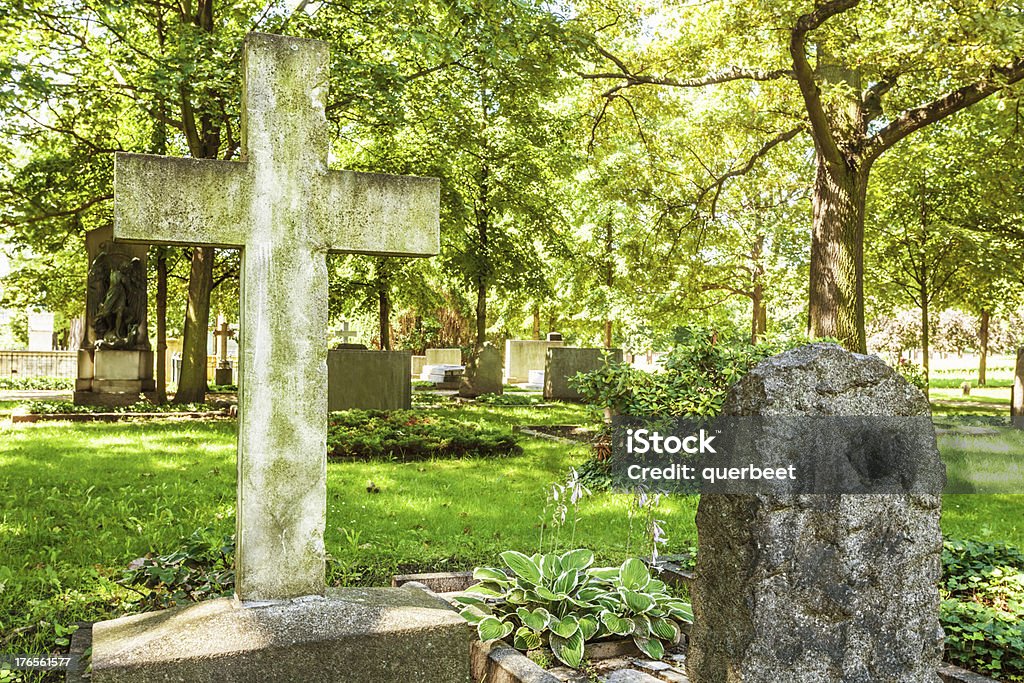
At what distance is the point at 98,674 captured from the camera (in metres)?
2.93

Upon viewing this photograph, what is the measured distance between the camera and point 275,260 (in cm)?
348

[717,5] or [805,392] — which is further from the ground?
[717,5]

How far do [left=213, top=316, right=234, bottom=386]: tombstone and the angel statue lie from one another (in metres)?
9.01

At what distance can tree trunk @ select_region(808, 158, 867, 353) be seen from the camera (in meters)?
12.7

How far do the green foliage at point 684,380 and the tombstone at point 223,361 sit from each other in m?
20.8

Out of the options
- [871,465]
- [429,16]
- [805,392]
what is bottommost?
[871,465]

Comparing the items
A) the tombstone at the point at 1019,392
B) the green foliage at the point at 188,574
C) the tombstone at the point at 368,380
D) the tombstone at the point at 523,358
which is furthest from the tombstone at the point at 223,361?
the green foliage at the point at 188,574

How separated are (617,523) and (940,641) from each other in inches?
157

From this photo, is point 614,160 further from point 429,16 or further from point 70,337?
point 70,337

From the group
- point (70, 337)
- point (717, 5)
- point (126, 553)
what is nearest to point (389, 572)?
point (126, 553)

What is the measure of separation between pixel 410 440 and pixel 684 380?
14.3ft

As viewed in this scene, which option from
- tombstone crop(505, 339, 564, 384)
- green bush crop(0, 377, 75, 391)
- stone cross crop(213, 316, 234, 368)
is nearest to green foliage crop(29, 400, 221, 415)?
green bush crop(0, 377, 75, 391)

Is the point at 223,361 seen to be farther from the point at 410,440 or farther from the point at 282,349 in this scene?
the point at 282,349

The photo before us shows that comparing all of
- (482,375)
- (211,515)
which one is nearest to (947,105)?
(211,515)
